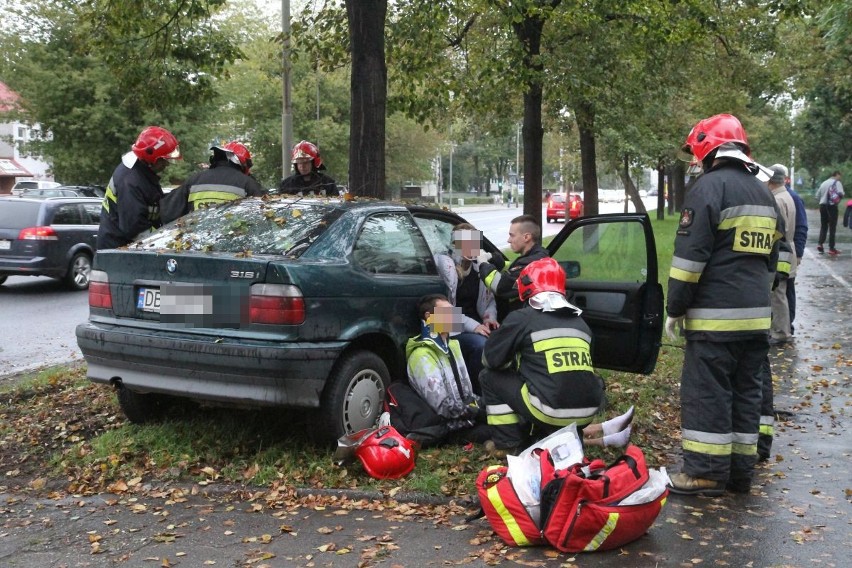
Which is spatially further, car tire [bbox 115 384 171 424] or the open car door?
car tire [bbox 115 384 171 424]

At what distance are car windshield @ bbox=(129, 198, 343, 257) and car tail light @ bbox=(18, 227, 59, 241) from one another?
10.1 metres

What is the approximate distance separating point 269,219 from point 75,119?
29969 millimetres

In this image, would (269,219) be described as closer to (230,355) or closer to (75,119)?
(230,355)

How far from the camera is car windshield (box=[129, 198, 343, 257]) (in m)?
5.54

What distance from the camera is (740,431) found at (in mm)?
5184

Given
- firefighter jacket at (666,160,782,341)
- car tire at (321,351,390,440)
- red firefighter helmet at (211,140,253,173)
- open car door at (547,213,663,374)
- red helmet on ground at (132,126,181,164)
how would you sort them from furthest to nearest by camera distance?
red firefighter helmet at (211,140,253,173)
red helmet on ground at (132,126,181,164)
open car door at (547,213,663,374)
car tire at (321,351,390,440)
firefighter jacket at (666,160,782,341)

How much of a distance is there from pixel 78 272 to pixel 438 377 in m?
11.7

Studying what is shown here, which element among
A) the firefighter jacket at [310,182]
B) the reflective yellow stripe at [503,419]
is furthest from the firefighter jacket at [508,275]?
the firefighter jacket at [310,182]

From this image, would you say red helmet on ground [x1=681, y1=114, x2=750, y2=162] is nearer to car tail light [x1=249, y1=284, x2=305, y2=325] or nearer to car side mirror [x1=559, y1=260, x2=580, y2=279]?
car side mirror [x1=559, y1=260, x2=580, y2=279]

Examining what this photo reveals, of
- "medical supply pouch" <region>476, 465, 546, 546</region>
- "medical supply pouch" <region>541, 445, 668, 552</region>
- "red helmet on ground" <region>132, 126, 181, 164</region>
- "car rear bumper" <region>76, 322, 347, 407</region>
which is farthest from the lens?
"red helmet on ground" <region>132, 126, 181, 164</region>

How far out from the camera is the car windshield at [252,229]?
554cm

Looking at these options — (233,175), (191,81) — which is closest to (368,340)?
(233,175)

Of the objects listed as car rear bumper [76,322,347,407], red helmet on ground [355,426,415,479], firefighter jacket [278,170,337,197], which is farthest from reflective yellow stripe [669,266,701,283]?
firefighter jacket [278,170,337,197]

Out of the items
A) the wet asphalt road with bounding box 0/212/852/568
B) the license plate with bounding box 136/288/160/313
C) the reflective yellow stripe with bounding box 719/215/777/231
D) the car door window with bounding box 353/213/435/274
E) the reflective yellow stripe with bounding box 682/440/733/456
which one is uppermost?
the reflective yellow stripe with bounding box 719/215/777/231
